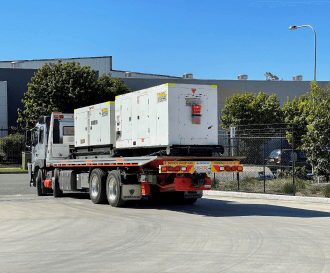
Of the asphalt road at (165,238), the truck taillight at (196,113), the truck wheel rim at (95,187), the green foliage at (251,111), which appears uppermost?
the green foliage at (251,111)

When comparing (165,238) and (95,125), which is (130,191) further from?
(165,238)

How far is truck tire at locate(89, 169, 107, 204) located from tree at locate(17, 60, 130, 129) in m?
24.6

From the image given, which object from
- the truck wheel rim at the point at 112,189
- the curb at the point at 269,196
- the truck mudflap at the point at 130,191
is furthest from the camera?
the curb at the point at 269,196

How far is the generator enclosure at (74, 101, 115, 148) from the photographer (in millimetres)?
15367

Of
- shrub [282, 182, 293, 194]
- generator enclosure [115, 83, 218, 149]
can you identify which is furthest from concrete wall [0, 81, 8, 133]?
generator enclosure [115, 83, 218, 149]

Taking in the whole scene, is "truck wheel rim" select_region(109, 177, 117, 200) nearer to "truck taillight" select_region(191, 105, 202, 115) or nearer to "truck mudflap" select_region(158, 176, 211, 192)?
"truck mudflap" select_region(158, 176, 211, 192)

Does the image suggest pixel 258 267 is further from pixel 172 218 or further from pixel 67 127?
pixel 67 127

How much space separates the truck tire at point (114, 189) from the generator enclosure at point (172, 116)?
1062 mm

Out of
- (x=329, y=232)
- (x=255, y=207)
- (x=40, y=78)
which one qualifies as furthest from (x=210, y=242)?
(x=40, y=78)

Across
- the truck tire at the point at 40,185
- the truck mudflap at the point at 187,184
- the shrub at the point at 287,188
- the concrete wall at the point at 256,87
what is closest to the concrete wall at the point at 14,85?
the concrete wall at the point at 256,87

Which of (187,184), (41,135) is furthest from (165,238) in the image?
(41,135)

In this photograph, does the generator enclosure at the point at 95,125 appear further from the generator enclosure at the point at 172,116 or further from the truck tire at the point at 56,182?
the truck tire at the point at 56,182

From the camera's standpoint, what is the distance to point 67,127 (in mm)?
19078

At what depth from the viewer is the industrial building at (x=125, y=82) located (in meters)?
52.9
